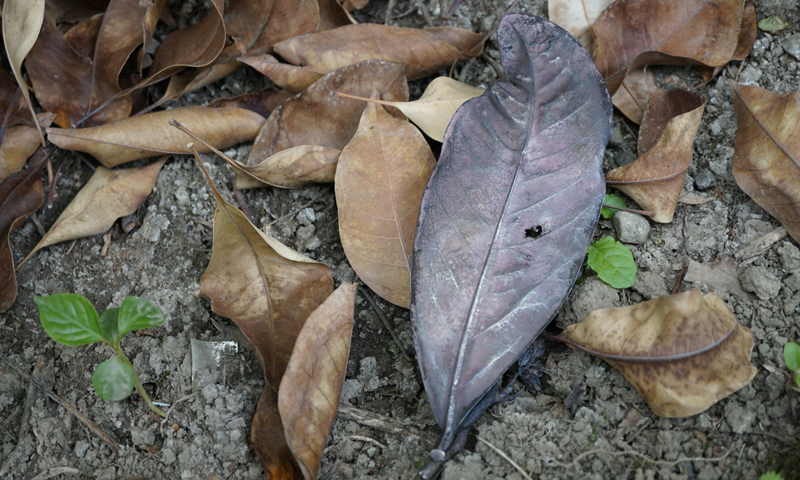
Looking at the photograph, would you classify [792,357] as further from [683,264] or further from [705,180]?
[705,180]

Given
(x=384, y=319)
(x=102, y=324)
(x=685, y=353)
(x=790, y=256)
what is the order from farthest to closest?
(x=384, y=319) < (x=790, y=256) < (x=102, y=324) < (x=685, y=353)

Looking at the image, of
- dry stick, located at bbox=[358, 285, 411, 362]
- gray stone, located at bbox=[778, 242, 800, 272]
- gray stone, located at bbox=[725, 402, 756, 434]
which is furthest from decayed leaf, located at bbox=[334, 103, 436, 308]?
gray stone, located at bbox=[778, 242, 800, 272]

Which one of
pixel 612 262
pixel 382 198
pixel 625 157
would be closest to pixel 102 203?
pixel 382 198

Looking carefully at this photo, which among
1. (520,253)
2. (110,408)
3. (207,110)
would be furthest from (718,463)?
(207,110)

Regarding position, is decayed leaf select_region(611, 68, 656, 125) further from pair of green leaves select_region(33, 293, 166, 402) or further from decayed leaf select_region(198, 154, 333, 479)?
pair of green leaves select_region(33, 293, 166, 402)

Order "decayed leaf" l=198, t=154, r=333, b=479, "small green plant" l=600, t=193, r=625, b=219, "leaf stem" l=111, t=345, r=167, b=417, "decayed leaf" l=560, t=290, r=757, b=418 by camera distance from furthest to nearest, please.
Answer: "small green plant" l=600, t=193, r=625, b=219 < "decayed leaf" l=198, t=154, r=333, b=479 < "leaf stem" l=111, t=345, r=167, b=417 < "decayed leaf" l=560, t=290, r=757, b=418
